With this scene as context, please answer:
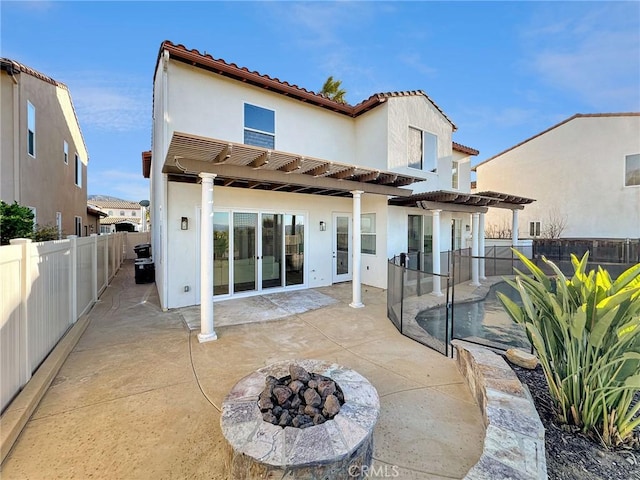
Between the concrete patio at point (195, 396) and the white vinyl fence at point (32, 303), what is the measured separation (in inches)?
16.5

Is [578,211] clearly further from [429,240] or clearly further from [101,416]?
[101,416]

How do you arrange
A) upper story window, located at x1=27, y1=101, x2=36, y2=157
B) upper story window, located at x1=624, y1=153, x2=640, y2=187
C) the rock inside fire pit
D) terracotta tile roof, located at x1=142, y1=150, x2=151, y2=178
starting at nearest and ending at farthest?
the rock inside fire pit, upper story window, located at x1=27, y1=101, x2=36, y2=157, terracotta tile roof, located at x1=142, y1=150, x2=151, y2=178, upper story window, located at x1=624, y1=153, x2=640, y2=187

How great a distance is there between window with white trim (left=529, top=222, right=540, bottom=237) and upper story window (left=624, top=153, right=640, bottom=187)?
4.03m

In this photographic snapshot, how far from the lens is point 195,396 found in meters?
3.29

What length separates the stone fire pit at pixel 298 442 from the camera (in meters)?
1.73

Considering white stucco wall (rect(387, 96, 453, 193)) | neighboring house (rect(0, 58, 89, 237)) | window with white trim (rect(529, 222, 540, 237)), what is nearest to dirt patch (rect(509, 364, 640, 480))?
white stucco wall (rect(387, 96, 453, 193))

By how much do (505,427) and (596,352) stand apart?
3.55 feet

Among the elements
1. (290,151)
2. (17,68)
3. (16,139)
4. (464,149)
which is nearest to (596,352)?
(290,151)

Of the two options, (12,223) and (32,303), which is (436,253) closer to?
(32,303)

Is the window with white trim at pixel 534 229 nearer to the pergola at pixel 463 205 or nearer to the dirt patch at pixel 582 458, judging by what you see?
the pergola at pixel 463 205

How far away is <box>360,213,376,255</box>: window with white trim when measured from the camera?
374 inches

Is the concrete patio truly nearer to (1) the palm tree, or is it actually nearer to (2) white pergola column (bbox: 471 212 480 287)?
(2) white pergola column (bbox: 471 212 480 287)

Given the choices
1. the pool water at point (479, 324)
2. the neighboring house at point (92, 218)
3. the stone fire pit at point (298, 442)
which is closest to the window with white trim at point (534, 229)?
the pool water at point (479, 324)

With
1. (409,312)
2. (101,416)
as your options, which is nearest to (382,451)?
(101,416)
